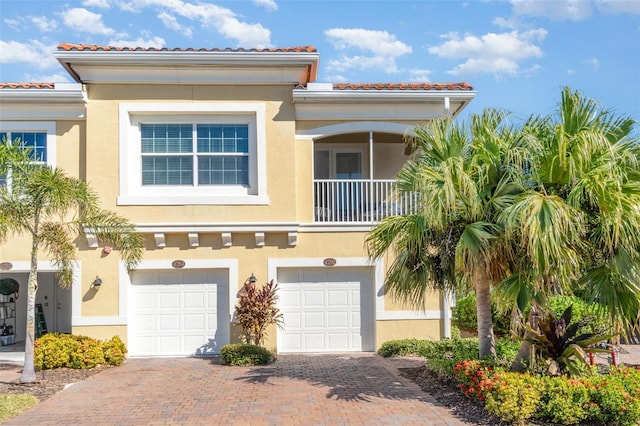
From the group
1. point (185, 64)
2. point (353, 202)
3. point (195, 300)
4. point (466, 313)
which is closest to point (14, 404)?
point (195, 300)

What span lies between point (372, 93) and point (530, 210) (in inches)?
283

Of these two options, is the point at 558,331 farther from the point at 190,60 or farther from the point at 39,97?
the point at 39,97

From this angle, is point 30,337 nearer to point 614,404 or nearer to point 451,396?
point 451,396

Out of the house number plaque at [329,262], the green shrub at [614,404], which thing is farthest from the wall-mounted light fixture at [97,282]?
the green shrub at [614,404]

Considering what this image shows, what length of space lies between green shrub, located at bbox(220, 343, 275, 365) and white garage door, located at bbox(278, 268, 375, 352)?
1.58 meters

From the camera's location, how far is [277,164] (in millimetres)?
14570

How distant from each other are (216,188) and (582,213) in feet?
29.3

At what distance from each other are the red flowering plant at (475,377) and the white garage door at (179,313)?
6.76 metres

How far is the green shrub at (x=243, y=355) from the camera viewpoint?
13.0 m

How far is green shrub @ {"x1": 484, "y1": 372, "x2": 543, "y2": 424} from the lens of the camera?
8102 millimetres

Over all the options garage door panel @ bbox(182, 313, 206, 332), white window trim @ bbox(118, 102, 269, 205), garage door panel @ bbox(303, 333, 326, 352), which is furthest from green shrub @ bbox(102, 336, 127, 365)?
garage door panel @ bbox(303, 333, 326, 352)

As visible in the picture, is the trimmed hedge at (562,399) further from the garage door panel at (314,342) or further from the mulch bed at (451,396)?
the garage door panel at (314,342)

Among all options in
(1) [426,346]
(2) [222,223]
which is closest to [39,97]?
(2) [222,223]

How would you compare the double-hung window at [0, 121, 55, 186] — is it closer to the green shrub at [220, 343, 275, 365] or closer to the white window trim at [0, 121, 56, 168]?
the white window trim at [0, 121, 56, 168]
